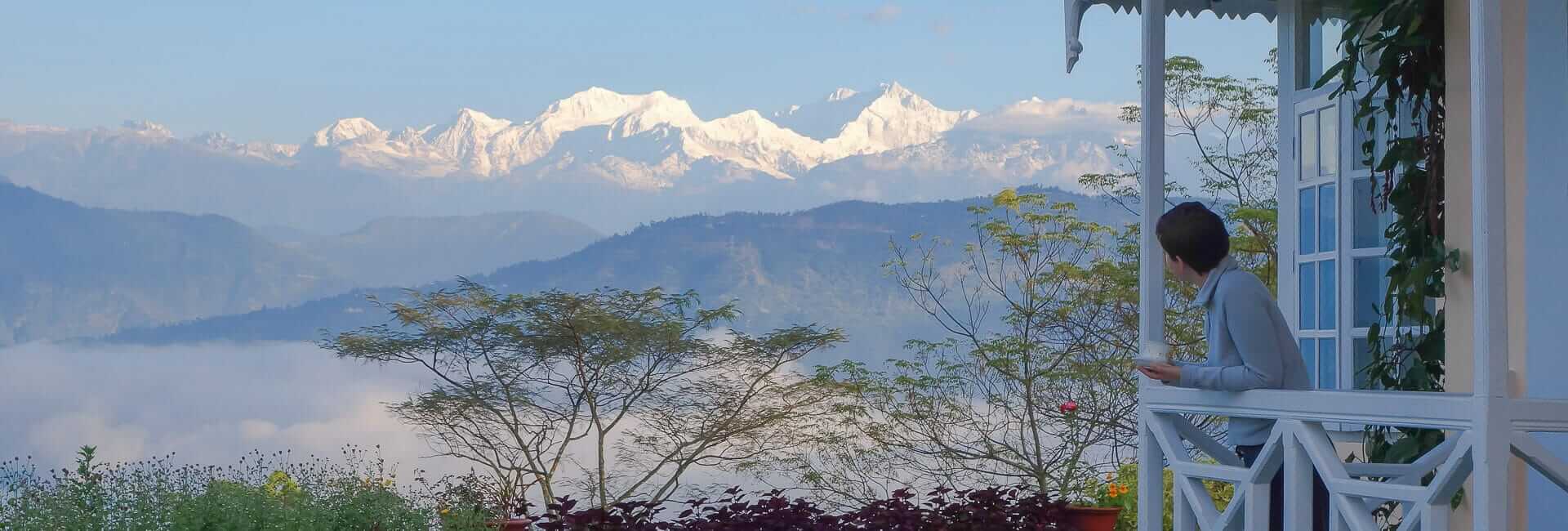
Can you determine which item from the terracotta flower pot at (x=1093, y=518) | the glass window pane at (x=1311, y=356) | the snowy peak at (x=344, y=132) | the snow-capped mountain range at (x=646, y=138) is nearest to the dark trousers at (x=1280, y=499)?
the glass window pane at (x=1311, y=356)

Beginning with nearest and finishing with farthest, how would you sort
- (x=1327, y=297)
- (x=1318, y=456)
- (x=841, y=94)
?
(x=1318, y=456)
(x=1327, y=297)
(x=841, y=94)

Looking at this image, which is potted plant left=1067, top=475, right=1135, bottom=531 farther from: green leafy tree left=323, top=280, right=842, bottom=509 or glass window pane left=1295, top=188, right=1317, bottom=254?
green leafy tree left=323, top=280, right=842, bottom=509

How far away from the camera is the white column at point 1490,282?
2490mm

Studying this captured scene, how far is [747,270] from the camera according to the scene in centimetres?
1398

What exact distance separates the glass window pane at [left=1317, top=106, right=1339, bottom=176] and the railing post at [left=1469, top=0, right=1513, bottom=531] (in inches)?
99.0

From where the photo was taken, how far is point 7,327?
1197cm

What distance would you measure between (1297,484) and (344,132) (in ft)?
43.8

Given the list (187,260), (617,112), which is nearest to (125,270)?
(187,260)

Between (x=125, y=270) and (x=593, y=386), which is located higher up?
(x=125, y=270)

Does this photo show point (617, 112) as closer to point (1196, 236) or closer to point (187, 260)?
point (187, 260)

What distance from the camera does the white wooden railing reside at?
259cm

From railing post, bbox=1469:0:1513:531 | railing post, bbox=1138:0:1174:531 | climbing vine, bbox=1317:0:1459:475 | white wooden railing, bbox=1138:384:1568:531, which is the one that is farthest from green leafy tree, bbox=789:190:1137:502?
railing post, bbox=1469:0:1513:531

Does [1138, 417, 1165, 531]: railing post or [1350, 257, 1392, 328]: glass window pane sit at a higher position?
[1350, 257, 1392, 328]: glass window pane

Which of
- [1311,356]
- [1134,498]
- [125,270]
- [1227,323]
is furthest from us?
[125,270]
